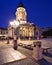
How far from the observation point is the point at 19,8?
49.4m

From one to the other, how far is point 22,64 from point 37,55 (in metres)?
1.84

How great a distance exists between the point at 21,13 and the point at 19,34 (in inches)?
446

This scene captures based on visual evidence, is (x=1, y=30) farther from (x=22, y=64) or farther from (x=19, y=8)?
(x=22, y=64)

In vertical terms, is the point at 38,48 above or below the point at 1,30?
below

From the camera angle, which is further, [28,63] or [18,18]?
[18,18]

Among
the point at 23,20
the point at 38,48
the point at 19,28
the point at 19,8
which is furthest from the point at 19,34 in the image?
the point at 38,48

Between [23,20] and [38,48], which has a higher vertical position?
[23,20]

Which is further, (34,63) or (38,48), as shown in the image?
(38,48)

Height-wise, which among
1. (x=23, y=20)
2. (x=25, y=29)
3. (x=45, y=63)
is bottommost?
(x=45, y=63)

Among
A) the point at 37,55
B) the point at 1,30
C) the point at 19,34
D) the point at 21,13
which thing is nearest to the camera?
the point at 37,55

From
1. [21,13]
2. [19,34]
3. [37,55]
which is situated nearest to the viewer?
[37,55]

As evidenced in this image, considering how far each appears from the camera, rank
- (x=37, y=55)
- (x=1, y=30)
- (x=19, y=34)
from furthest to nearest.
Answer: (x=1, y=30) → (x=19, y=34) → (x=37, y=55)

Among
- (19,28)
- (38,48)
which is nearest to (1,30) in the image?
(19,28)

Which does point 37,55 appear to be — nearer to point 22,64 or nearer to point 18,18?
point 22,64
